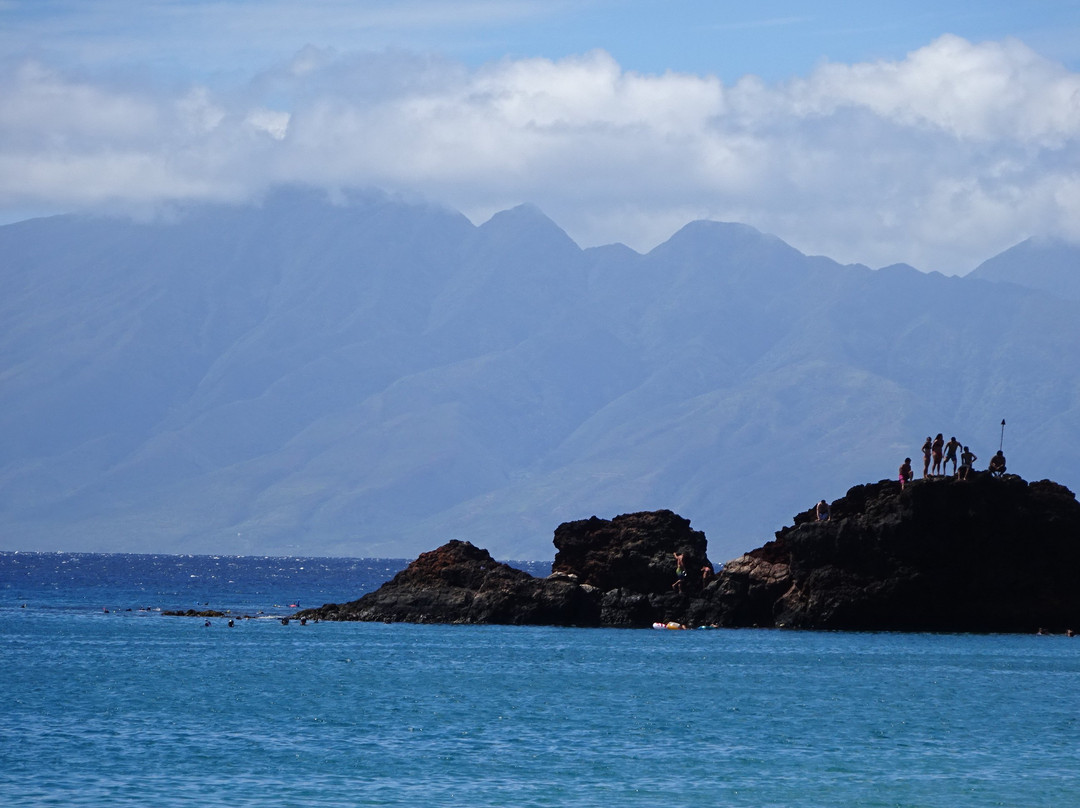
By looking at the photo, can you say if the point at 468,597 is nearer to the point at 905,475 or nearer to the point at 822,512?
the point at 822,512

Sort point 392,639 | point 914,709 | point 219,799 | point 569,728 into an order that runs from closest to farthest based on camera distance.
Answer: point 219,799 < point 569,728 < point 914,709 < point 392,639

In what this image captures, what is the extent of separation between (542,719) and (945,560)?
35097 millimetres

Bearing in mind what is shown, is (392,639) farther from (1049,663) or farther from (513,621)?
(1049,663)

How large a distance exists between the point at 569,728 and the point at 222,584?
472 feet

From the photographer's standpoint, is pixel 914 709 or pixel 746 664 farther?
pixel 746 664

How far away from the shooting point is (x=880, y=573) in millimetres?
83438

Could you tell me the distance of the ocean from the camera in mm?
40844

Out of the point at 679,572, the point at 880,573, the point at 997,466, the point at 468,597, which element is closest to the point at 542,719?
the point at 880,573

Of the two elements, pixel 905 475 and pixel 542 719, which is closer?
pixel 542 719

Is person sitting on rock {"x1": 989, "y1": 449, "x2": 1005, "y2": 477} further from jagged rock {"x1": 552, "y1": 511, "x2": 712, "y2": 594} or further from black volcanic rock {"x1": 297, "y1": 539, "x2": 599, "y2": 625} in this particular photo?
black volcanic rock {"x1": 297, "y1": 539, "x2": 599, "y2": 625}

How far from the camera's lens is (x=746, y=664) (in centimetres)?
7131

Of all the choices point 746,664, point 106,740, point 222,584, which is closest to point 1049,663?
point 746,664

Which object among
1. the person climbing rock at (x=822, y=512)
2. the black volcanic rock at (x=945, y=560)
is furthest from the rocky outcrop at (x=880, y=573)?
the person climbing rock at (x=822, y=512)

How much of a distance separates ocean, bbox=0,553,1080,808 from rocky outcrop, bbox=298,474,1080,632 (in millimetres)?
2388
